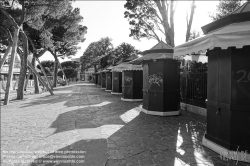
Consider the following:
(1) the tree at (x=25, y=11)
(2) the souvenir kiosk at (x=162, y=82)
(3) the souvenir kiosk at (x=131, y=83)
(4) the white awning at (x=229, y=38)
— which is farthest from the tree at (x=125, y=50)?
(4) the white awning at (x=229, y=38)

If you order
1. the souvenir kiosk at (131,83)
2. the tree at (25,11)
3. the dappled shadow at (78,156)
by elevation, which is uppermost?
the tree at (25,11)

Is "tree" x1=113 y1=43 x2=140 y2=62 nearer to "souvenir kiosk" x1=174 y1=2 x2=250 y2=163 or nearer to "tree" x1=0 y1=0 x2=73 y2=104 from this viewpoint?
"tree" x1=0 y1=0 x2=73 y2=104

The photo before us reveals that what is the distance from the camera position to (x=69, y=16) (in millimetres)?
19172

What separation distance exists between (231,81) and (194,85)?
5421mm

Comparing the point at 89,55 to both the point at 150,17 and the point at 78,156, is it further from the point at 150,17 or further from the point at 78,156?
the point at 78,156

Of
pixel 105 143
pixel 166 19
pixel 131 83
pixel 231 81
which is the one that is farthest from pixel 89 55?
pixel 231 81

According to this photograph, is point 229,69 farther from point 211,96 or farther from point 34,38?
point 34,38

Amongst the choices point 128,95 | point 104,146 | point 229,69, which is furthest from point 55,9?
point 229,69

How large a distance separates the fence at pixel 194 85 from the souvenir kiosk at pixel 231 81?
4.30 m

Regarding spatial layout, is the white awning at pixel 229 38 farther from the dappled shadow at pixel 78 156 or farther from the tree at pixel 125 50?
the tree at pixel 125 50

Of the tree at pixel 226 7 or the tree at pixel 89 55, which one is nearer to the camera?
the tree at pixel 226 7

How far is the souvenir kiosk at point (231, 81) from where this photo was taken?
11.2 feet

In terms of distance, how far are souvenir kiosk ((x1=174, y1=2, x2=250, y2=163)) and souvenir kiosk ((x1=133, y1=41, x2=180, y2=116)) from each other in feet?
12.0

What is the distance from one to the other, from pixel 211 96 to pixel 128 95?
9509mm
